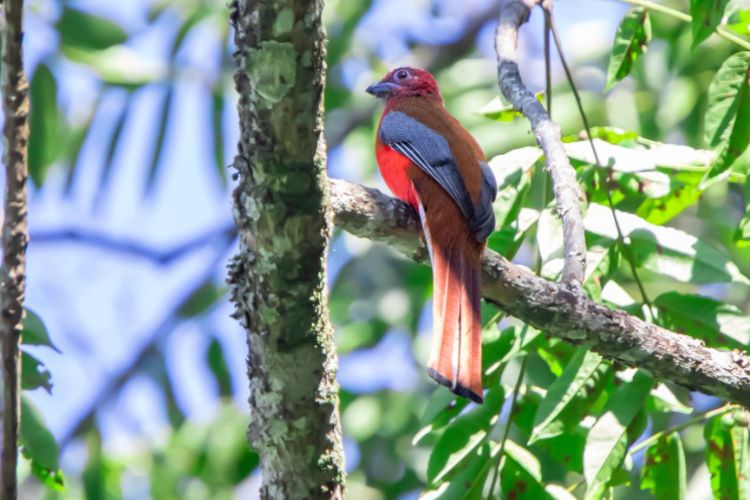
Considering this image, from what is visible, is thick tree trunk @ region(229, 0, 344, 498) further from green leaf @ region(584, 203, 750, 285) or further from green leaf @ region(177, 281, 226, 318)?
green leaf @ region(177, 281, 226, 318)

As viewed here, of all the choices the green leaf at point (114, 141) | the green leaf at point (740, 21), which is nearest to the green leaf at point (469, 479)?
the green leaf at point (740, 21)

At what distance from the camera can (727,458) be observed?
3.66m

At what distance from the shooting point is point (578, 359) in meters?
3.62

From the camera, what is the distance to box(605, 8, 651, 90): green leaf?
398cm

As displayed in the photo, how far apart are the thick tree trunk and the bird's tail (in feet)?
1.97

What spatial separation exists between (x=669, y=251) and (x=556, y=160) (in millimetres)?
461

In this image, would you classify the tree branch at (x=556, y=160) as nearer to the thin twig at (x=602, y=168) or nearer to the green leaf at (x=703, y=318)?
the thin twig at (x=602, y=168)

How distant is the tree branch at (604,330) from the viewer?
11.2ft

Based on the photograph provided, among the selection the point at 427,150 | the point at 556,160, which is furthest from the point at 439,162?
the point at 556,160

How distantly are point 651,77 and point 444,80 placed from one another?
4.10 feet

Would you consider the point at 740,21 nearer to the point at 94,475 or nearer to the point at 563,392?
the point at 563,392

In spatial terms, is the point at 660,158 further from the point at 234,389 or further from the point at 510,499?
the point at 234,389

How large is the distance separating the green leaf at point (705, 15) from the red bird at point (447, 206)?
919 millimetres

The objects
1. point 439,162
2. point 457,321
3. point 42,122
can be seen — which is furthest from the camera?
point 42,122
